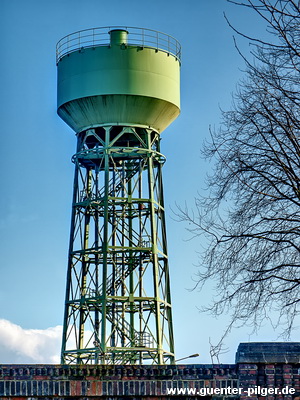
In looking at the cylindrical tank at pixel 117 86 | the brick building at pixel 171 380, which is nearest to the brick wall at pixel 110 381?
the brick building at pixel 171 380

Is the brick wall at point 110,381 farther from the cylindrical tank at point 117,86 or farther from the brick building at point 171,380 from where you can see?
the cylindrical tank at point 117,86

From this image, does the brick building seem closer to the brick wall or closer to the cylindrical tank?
the brick wall

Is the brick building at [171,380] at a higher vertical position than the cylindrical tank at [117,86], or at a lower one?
lower

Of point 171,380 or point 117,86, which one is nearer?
point 171,380

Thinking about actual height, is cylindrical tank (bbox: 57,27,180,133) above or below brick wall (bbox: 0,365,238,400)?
above

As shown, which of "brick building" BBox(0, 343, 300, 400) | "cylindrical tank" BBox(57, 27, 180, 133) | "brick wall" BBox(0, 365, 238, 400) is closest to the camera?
"brick building" BBox(0, 343, 300, 400)

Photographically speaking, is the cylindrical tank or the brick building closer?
the brick building

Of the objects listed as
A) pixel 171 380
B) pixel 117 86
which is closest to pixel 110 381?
pixel 171 380

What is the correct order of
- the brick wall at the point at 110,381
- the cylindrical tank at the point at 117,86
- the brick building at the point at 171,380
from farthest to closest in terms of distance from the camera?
the cylindrical tank at the point at 117,86, the brick wall at the point at 110,381, the brick building at the point at 171,380

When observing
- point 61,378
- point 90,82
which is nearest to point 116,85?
point 90,82

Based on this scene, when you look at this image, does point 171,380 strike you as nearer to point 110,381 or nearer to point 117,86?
point 110,381

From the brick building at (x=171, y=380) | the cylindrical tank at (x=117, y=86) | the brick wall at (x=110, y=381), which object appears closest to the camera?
the brick building at (x=171, y=380)

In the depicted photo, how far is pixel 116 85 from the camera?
144 feet

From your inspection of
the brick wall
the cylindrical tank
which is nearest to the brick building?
the brick wall
